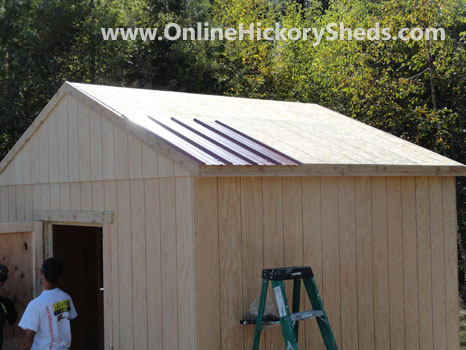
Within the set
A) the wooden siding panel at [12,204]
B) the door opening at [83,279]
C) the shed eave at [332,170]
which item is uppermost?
the shed eave at [332,170]

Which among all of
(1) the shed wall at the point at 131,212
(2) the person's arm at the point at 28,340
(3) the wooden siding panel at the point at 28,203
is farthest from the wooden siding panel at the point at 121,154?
(3) the wooden siding panel at the point at 28,203

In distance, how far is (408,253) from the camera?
7266 millimetres

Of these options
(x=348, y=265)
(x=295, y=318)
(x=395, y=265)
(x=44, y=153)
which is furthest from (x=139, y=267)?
(x=395, y=265)

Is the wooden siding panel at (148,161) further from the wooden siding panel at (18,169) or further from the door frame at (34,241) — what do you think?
the wooden siding panel at (18,169)

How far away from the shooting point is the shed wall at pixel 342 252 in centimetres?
543

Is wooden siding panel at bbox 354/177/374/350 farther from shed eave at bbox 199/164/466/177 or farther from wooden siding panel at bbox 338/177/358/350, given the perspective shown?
shed eave at bbox 199/164/466/177

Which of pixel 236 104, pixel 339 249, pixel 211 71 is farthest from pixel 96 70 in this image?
pixel 339 249

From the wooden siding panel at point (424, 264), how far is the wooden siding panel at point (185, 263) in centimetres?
336

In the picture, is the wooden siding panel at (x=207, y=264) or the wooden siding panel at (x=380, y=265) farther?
the wooden siding panel at (x=380, y=265)

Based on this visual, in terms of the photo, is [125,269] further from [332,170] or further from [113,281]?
[332,170]

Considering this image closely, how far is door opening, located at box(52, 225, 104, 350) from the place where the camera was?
8.93 meters

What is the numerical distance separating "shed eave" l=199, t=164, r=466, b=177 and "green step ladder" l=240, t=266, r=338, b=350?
908 millimetres

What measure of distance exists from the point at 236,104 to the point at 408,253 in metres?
3.06

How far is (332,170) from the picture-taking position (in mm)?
6195
